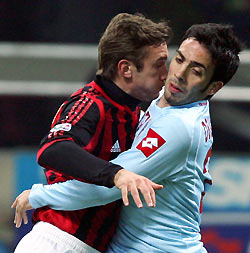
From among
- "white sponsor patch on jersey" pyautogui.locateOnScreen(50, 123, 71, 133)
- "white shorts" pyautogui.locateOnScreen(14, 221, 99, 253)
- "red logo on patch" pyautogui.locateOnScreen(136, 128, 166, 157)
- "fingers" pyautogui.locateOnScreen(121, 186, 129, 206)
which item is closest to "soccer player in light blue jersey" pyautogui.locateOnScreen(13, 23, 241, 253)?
"red logo on patch" pyautogui.locateOnScreen(136, 128, 166, 157)

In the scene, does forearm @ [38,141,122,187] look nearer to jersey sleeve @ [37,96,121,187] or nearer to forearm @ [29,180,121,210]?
jersey sleeve @ [37,96,121,187]

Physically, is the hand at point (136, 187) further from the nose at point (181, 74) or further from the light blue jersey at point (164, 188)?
the nose at point (181, 74)

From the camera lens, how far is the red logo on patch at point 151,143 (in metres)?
2.76

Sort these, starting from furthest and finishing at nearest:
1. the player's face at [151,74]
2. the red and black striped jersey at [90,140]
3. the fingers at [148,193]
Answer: the player's face at [151,74]
the red and black striped jersey at [90,140]
the fingers at [148,193]

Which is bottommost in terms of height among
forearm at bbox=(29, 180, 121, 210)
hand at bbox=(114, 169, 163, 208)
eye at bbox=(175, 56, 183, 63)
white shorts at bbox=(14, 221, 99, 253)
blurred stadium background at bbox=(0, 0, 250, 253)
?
blurred stadium background at bbox=(0, 0, 250, 253)

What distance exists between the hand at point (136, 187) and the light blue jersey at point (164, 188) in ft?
0.91

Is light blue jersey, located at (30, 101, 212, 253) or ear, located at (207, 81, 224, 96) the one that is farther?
ear, located at (207, 81, 224, 96)

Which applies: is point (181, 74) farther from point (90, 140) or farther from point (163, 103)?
point (90, 140)

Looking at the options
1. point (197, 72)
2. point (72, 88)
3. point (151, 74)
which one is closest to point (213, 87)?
point (197, 72)

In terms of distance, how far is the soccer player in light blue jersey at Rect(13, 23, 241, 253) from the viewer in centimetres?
277

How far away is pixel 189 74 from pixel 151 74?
20 centimetres

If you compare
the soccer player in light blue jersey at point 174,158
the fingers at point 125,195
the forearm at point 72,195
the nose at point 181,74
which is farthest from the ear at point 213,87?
the fingers at point 125,195

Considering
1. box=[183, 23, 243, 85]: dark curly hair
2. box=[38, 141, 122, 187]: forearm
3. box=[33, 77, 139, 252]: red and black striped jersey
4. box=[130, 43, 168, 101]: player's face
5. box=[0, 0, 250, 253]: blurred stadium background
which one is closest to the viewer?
box=[38, 141, 122, 187]: forearm

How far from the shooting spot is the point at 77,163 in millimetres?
2623
